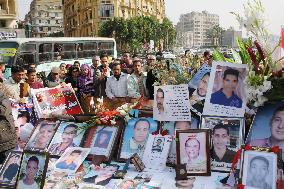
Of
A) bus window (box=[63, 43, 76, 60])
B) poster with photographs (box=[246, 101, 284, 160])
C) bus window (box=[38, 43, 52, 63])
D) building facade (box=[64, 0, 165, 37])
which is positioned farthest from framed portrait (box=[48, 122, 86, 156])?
building facade (box=[64, 0, 165, 37])

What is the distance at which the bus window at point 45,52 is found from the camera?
15.3 m

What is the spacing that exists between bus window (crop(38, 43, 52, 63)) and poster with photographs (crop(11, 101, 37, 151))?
11083mm

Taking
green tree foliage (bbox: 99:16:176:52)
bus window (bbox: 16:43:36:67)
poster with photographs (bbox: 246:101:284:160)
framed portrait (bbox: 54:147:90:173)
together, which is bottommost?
framed portrait (bbox: 54:147:90:173)

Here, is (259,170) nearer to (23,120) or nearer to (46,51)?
(23,120)

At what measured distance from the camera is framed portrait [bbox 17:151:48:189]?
2.93m

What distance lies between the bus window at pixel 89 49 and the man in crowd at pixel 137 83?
40.9ft

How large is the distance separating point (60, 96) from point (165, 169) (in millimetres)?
2066

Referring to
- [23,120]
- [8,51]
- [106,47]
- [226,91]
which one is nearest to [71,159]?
[23,120]

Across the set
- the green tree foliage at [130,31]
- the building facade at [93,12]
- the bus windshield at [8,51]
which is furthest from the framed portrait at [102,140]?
the building facade at [93,12]

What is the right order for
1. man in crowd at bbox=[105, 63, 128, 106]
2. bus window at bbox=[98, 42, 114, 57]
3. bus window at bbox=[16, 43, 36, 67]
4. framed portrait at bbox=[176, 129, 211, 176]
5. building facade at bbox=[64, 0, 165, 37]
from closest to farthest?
framed portrait at bbox=[176, 129, 211, 176], man in crowd at bbox=[105, 63, 128, 106], bus window at bbox=[16, 43, 36, 67], bus window at bbox=[98, 42, 114, 57], building facade at bbox=[64, 0, 165, 37]

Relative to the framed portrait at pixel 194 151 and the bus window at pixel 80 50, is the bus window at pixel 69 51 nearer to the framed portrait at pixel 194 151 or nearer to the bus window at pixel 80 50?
the bus window at pixel 80 50

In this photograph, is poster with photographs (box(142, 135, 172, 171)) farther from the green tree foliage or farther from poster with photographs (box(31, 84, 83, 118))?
the green tree foliage

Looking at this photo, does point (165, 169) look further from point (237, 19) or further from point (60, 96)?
point (60, 96)

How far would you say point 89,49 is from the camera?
18.9m
